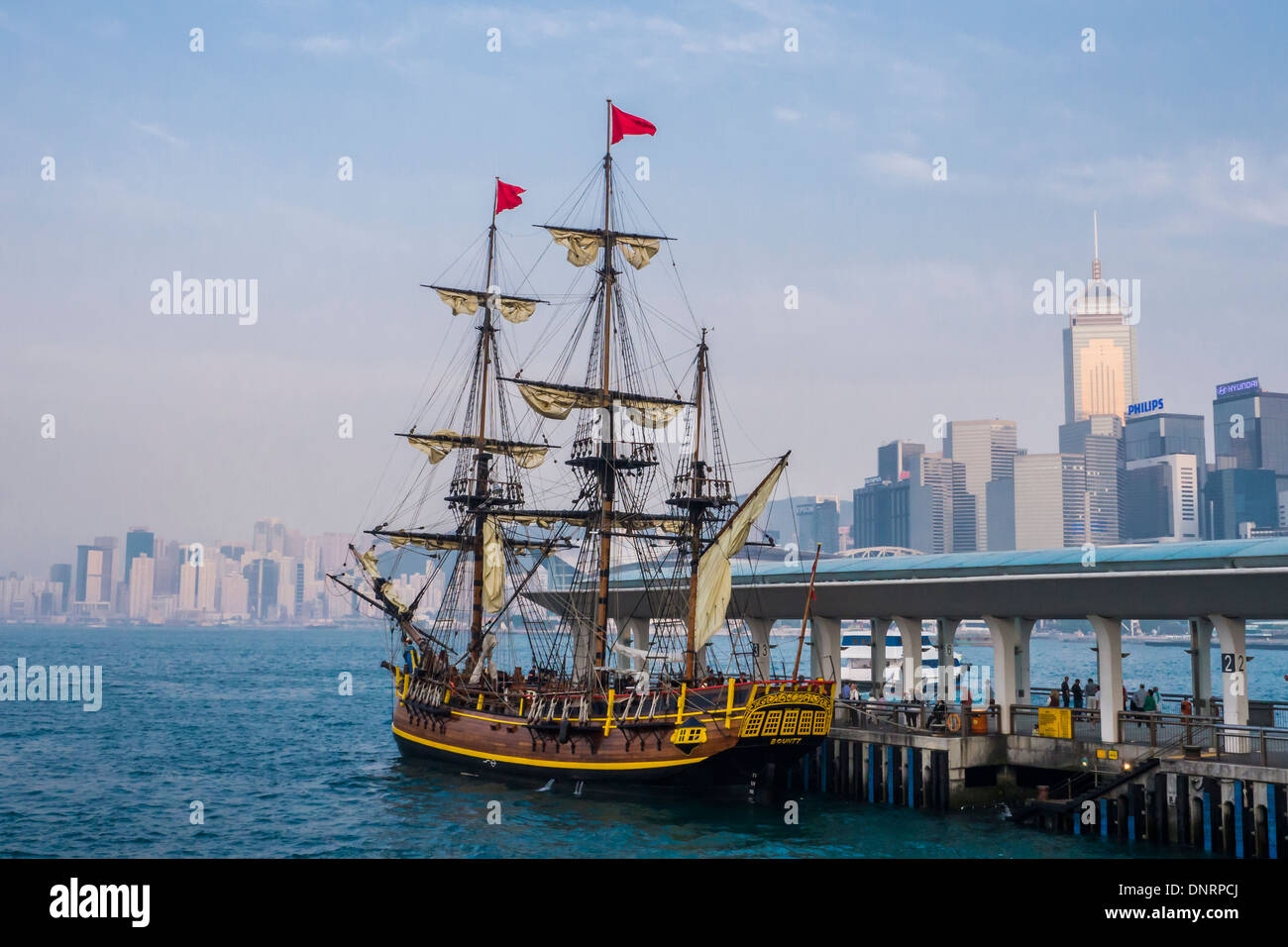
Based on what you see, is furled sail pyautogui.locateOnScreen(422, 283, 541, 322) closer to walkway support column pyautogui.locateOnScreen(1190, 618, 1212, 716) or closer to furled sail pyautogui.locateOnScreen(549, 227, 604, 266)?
furled sail pyautogui.locateOnScreen(549, 227, 604, 266)

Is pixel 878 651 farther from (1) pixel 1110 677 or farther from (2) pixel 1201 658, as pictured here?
(1) pixel 1110 677

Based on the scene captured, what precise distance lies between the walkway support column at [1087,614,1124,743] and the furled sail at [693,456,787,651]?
1292 centimetres

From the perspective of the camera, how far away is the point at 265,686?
123 meters

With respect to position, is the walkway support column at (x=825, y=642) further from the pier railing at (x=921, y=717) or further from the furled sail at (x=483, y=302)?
the furled sail at (x=483, y=302)

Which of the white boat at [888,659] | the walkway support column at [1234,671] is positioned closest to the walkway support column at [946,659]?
the walkway support column at [1234,671]

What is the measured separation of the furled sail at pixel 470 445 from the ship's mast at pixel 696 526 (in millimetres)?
14732

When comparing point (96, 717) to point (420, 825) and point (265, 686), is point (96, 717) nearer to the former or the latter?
point (265, 686)

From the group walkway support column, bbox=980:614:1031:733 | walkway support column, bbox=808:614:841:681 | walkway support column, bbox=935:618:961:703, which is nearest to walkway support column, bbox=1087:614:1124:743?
walkway support column, bbox=980:614:1031:733

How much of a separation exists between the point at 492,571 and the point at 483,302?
15493mm

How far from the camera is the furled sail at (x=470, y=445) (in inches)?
2516

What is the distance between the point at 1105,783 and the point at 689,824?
13347 mm

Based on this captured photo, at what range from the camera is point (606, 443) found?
5397 centimetres

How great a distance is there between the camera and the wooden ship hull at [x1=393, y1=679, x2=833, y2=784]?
42.2 meters
